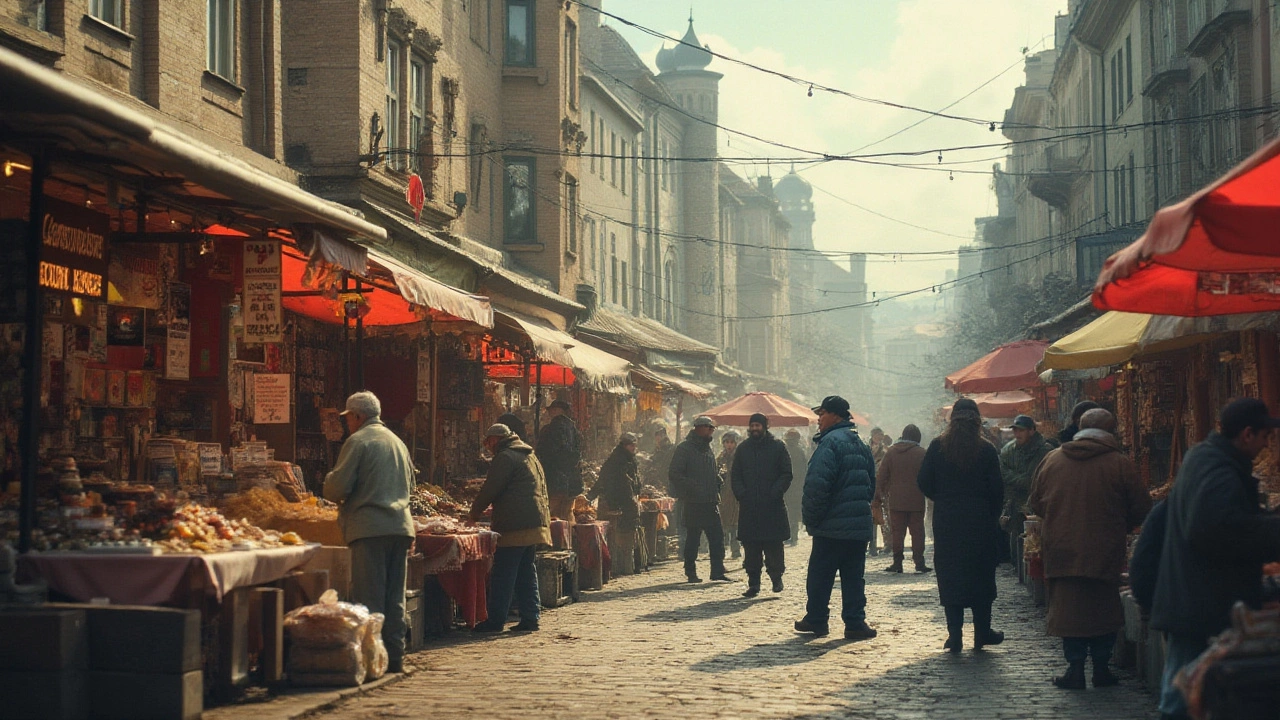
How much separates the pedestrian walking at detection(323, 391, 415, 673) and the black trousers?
21.3 feet

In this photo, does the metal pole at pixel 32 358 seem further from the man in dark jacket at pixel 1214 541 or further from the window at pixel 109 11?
the window at pixel 109 11

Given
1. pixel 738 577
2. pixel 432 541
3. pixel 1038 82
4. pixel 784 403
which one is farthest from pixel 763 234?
pixel 432 541

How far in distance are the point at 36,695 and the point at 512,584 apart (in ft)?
21.1

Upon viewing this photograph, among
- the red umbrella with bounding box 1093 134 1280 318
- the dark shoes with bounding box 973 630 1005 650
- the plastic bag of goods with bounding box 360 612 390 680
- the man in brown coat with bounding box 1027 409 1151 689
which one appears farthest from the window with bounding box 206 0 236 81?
the red umbrella with bounding box 1093 134 1280 318

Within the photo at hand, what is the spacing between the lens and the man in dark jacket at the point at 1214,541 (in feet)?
21.8

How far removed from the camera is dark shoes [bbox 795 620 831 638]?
44.9 ft

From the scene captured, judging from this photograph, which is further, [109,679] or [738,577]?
[738,577]

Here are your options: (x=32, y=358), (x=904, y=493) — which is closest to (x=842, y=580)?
(x=32, y=358)

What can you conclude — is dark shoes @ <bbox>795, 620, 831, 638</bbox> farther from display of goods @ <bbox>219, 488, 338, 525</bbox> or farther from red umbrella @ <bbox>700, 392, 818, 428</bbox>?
red umbrella @ <bbox>700, 392, 818, 428</bbox>

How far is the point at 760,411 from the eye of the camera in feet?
96.7

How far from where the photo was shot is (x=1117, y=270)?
8.05 metres

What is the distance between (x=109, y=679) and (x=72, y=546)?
1.10 metres

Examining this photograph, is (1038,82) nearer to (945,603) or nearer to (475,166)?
(475,166)

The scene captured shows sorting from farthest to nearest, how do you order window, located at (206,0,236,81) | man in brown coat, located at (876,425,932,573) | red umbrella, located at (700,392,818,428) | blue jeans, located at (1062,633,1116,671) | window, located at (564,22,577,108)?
window, located at (564,22,577,108), red umbrella, located at (700,392,818,428), man in brown coat, located at (876,425,932,573), window, located at (206,0,236,81), blue jeans, located at (1062,633,1116,671)
